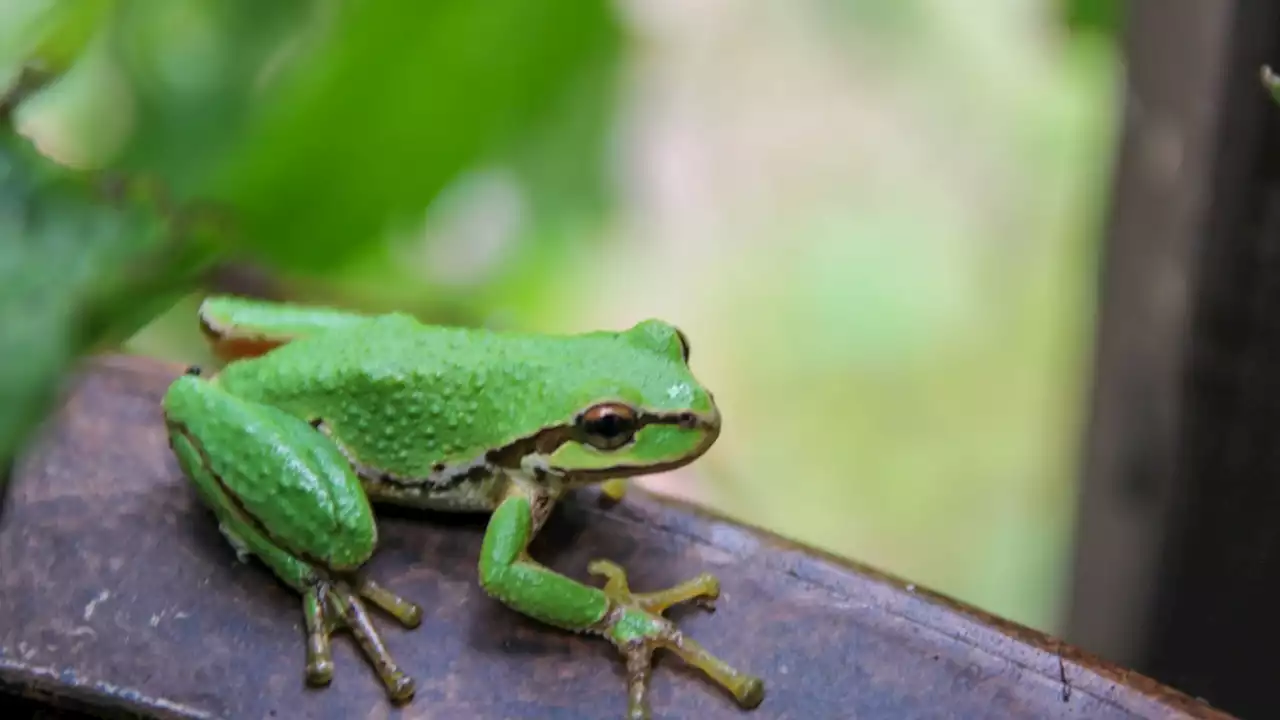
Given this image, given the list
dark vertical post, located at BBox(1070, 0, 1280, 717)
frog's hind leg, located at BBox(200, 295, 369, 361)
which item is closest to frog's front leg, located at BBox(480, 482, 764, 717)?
frog's hind leg, located at BBox(200, 295, 369, 361)

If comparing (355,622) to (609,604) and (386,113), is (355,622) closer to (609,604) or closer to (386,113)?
(609,604)

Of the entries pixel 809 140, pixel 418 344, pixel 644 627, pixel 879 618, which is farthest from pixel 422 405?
pixel 809 140

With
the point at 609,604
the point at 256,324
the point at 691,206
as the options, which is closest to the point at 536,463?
the point at 609,604

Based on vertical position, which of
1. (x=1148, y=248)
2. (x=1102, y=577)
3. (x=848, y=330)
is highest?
(x=1148, y=248)

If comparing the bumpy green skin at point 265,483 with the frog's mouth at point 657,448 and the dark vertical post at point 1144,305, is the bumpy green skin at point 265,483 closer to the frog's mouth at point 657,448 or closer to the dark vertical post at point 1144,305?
the frog's mouth at point 657,448

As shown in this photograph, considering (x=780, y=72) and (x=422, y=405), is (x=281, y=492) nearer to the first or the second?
(x=422, y=405)

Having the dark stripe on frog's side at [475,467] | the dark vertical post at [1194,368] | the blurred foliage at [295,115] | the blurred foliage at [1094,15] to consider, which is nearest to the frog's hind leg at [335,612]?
the dark stripe on frog's side at [475,467]
